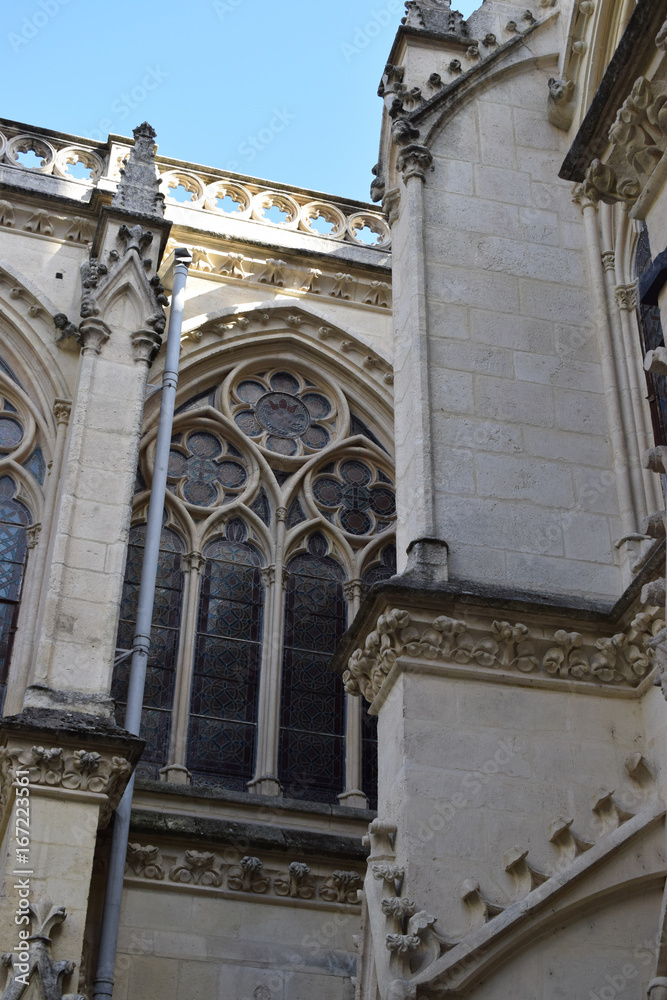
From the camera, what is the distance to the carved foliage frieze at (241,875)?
358 inches

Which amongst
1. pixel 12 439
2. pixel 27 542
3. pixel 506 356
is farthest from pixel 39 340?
pixel 506 356

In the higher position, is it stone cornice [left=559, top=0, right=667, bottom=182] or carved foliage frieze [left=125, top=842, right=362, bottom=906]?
stone cornice [left=559, top=0, right=667, bottom=182]

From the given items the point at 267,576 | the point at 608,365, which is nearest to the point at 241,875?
the point at 267,576

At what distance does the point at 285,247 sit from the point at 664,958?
366 inches

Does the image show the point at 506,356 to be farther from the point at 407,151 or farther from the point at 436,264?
the point at 407,151

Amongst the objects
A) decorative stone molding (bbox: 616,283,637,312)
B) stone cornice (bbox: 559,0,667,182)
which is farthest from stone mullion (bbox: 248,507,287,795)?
stone cornice (bbox: 559,0,667,182)

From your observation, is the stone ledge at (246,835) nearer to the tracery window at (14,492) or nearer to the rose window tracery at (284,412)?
the tracery window at (14,492)

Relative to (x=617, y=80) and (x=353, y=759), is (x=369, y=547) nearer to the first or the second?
(x=353, y=759)

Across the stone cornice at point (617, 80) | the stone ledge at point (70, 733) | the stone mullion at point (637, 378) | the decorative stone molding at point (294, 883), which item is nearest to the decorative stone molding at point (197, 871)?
the decorative stone molding at point (294, 883)

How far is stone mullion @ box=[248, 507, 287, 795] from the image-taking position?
10352 millimetres

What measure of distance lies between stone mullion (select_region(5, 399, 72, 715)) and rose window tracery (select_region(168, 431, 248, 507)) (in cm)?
115

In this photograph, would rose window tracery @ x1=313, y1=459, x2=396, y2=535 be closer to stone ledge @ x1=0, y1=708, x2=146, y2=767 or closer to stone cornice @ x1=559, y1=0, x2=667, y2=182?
stone ledge @ x1=0, y1=708, x2=146, y2=767

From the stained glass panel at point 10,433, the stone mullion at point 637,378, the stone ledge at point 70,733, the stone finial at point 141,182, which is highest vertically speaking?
the stone finial at point 141,182

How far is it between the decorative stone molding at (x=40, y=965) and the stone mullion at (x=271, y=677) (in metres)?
2.94
